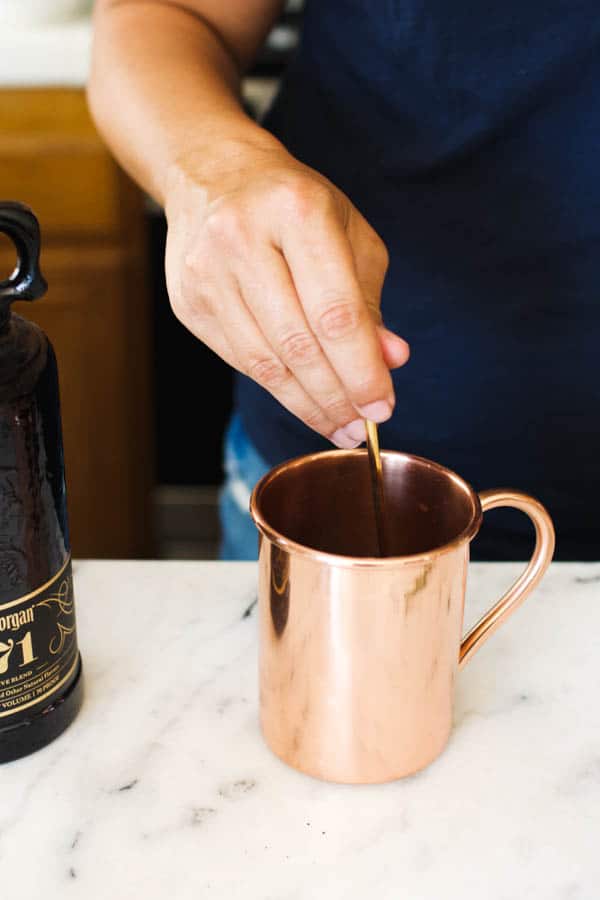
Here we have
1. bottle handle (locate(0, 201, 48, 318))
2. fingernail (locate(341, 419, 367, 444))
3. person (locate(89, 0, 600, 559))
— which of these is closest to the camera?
bottle handle (locate(0, 201, 48, 318))

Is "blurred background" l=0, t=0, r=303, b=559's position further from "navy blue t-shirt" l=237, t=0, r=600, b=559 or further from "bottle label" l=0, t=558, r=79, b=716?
"bottle label" l=0, t=558, r=79, b=716

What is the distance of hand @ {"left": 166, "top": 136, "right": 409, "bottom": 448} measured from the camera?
505 millimetres

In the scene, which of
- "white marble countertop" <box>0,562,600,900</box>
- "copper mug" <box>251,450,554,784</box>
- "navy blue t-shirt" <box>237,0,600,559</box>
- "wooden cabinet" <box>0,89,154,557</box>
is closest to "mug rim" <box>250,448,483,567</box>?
"copper mug" <box>251,450,554,784</box>

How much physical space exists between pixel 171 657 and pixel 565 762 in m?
0.22

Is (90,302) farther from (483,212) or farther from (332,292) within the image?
(332,292)

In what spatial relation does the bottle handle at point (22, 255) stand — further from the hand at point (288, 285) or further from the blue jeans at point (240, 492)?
the blue jeans at point (240, 492)

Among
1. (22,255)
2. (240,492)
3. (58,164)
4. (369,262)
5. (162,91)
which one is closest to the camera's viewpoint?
(22,255)

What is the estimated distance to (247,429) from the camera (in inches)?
37.2

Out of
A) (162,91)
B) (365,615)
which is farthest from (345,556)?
(162,91)

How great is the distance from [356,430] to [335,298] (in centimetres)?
10

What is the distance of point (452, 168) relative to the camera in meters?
0.80

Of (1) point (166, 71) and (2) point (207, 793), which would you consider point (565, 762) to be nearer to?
(2) point (207, 793)

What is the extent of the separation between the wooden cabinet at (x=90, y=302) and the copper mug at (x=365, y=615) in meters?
0.97

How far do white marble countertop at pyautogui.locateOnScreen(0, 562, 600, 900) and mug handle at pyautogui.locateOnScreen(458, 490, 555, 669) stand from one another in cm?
5
